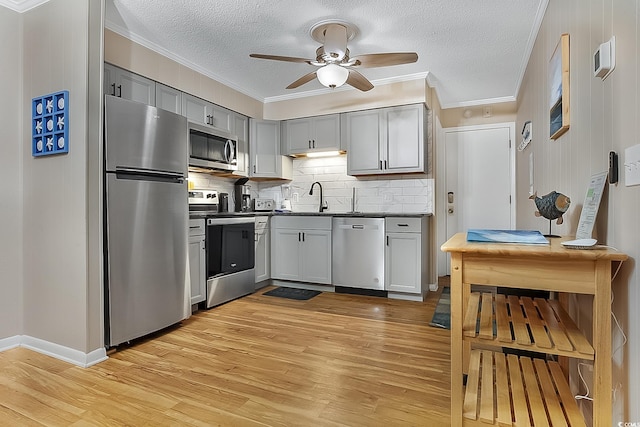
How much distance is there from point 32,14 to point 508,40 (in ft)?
12.6

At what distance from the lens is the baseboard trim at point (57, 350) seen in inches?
88.5

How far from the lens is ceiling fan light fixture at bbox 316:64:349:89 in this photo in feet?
9.27

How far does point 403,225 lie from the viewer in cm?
371

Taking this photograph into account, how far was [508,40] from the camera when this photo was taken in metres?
3.13

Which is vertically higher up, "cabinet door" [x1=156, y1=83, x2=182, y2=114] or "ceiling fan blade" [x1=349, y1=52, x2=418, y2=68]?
"ceiling fan blade" [x1=349, y1=52, x2=418, y2=68]

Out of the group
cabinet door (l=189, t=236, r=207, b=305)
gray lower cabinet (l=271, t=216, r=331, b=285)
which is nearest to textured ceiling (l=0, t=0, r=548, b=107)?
gray lower cabinet (l=271, t=216, r=331, b=285)

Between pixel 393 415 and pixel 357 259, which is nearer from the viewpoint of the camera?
pixel 393 415

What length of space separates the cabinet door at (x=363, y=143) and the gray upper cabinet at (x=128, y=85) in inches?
85.4

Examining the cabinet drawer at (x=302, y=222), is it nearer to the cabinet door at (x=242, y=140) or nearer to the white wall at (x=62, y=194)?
the cabinet door at (x=242, y=140)

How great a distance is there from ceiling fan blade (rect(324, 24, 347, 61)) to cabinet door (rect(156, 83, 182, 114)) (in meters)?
1.64

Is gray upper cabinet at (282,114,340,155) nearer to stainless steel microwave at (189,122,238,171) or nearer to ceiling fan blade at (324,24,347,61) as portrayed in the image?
stainless steel microwave at (189,122,238,171)

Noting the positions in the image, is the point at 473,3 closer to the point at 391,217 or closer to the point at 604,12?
the point at 604,12

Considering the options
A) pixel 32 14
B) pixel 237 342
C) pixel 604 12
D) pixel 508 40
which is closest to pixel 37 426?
pixel 237 342

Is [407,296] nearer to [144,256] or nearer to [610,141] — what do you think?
[144,256]
